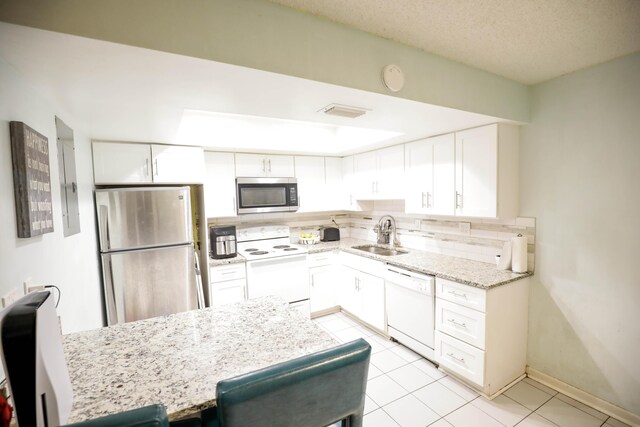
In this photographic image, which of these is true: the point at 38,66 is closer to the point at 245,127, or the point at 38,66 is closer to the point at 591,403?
the point at 245,127

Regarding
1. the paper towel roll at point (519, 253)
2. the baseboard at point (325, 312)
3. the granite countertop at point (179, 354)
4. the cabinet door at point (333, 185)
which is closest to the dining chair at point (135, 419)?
the granite countertop at point (179, 354)

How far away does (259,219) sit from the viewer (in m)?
3.75

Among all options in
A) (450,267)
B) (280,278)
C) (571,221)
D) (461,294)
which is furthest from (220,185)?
(571,221)

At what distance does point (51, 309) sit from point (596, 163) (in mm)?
3090

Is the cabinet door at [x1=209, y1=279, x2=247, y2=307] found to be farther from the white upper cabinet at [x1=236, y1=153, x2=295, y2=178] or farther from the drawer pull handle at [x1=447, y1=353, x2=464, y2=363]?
the drawer pull handle at [x1=447, y1=353, x2=464, y2=363]

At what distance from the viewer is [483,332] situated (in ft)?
7.08

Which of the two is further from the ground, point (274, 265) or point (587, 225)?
point (587, 225)

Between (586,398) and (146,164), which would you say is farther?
(146,164)

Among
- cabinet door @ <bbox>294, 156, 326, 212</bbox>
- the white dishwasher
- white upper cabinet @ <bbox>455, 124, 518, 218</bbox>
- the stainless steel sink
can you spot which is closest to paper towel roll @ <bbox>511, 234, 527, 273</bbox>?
white upper cabinet @ <bbox>455, 124, 518, 218</bbox>

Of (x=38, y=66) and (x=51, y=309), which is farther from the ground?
(x=38, y=66)

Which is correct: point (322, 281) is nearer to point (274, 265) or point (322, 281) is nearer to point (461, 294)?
point (274, 265)

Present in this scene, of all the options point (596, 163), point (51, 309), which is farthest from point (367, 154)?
point (51, 309)

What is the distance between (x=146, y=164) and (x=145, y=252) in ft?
2.65

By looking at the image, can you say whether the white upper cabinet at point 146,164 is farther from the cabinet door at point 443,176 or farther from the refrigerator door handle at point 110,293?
the cabinet door at point 443,176
